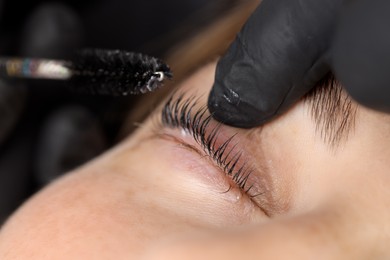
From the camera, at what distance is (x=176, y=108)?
76cm

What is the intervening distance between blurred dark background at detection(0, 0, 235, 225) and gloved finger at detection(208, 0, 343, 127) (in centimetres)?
51

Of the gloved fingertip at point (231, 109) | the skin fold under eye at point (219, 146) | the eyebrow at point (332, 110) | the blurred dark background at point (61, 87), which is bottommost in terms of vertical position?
the blurred dark background at point (61, 87)

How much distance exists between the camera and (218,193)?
692mm

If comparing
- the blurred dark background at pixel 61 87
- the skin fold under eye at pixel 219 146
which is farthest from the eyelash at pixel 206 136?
the blurred dark background at pixel 61 87

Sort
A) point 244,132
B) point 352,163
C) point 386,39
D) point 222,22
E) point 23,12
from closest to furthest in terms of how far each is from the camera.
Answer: point 386,39 → point 352,163 → point 244,132 → point 222,22 → point 23,12

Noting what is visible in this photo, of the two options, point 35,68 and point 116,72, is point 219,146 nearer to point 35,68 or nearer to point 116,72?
point 116,72

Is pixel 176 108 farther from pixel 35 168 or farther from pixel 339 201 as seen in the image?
pixel 35 168

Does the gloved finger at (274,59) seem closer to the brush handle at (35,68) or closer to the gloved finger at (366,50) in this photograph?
the gloved finger at (366,50)

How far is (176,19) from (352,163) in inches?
26.7

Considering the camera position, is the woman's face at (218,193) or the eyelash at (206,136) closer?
the woman's face at (218,193)

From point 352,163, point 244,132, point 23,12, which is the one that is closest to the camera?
point 352,163

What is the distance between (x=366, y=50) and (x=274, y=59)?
0.12 metres

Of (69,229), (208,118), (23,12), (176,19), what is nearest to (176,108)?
(208,118)

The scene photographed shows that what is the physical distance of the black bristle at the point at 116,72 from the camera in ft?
2.27
